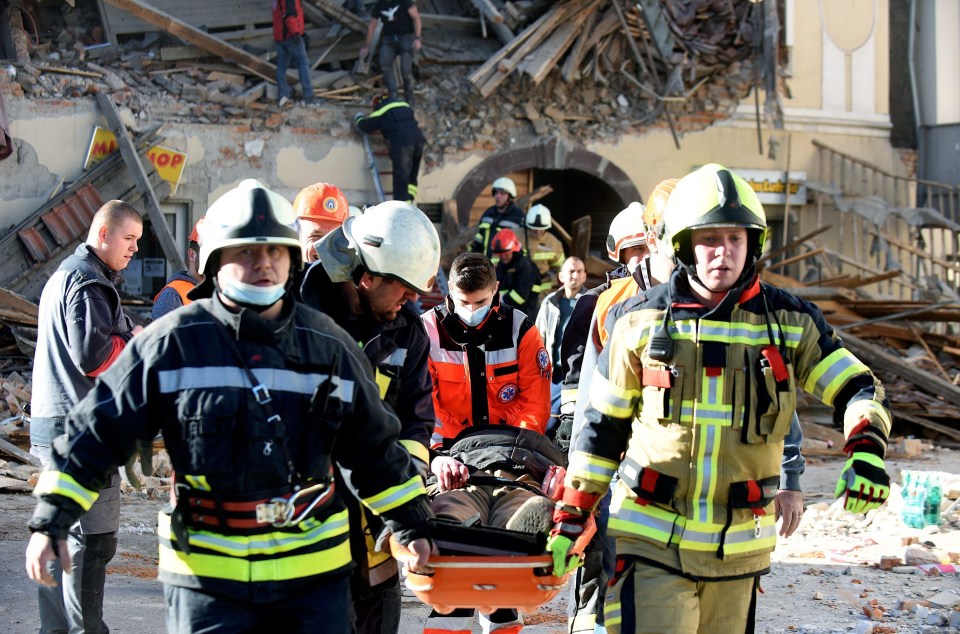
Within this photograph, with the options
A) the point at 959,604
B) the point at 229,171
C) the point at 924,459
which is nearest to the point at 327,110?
the point at 229,171

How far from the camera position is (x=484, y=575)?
381cm

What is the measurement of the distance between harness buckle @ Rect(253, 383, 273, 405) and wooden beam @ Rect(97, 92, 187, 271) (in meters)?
11.0

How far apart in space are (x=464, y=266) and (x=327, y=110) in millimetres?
11083

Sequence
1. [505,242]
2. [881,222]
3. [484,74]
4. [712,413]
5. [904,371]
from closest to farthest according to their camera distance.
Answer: [712,413] → [505,242] → [904,371] → [484,74] → [881,222]

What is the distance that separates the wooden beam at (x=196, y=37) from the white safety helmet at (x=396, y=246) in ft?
38.7

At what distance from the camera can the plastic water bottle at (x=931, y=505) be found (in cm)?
829

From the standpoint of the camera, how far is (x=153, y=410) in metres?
3.17

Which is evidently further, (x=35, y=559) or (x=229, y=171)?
(x=229, y=171)

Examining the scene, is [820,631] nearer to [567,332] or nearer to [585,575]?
[585,575]

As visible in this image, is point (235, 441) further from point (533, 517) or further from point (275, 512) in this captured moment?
point (533, 517)

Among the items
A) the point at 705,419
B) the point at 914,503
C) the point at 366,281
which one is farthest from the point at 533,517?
the point at 914,503

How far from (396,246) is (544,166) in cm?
1332

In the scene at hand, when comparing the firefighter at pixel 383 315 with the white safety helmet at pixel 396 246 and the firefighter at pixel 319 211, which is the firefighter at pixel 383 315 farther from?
the firefighter at pixel 319 211

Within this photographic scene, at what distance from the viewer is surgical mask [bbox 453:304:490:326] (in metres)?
5.27
